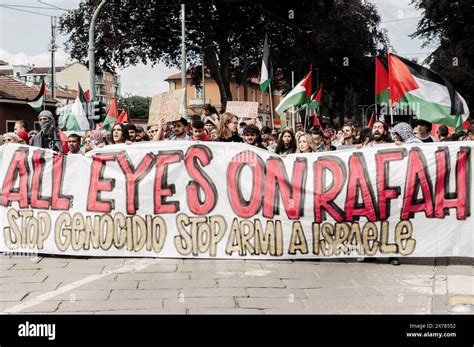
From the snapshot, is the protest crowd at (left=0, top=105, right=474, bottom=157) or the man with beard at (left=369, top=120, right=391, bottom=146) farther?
the protest crowd at (left=0, top=105, right=474, bottom=157)

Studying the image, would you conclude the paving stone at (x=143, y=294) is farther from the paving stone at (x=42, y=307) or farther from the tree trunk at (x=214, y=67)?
the tree trunk at (x=214, y=67)

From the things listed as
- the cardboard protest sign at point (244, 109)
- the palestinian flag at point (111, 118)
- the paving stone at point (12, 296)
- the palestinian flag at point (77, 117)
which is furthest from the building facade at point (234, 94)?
the paving stone at point (12, 296)

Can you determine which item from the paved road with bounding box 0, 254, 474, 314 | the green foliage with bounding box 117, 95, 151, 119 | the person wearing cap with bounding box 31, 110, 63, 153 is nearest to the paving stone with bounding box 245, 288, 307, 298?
the paved road with bounding box 0, 254, 474, 314

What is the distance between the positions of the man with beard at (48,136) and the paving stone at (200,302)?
17.3ft

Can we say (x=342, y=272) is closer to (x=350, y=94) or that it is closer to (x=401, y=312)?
(x=401, y=312)

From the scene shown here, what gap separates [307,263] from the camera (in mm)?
7164

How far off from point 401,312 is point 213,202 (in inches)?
111

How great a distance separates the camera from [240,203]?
7.36 metres

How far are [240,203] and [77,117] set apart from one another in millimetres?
8566

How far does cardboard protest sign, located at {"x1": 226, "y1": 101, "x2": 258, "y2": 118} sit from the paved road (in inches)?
224

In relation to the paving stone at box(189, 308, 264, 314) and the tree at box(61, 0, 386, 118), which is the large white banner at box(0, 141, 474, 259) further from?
the tree at box(61, 0, 386, 118)

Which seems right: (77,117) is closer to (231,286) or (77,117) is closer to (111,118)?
(111,118)

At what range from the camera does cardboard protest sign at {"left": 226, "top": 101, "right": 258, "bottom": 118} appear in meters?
12.5

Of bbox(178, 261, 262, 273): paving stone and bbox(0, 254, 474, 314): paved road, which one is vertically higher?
bbox(178, 261, 262, 273): paving stone
